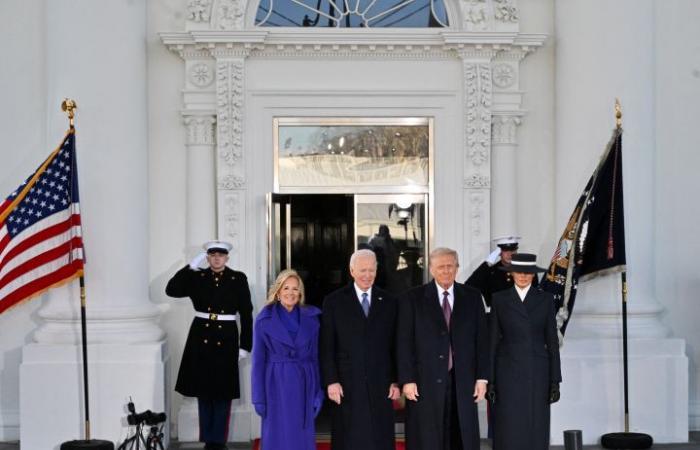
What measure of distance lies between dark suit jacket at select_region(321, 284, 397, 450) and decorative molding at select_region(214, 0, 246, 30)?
4125 millimetres

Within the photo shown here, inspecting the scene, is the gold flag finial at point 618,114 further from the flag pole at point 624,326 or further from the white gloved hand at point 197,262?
the white gloved hand at point 197,262

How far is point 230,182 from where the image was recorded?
11609mm

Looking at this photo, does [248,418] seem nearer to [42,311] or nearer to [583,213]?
[42,311]

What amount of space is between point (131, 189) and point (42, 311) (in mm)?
1438

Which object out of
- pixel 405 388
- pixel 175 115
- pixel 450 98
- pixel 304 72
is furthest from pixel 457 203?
pixel 405 388

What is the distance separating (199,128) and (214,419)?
9.60 feet

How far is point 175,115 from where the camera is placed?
38.5ft

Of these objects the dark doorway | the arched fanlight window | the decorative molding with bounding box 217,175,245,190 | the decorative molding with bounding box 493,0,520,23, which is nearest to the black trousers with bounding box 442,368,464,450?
the dark doorway

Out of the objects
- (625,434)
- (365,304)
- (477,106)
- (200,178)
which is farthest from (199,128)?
(625,434)

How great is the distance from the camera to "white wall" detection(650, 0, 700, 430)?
11.8 m

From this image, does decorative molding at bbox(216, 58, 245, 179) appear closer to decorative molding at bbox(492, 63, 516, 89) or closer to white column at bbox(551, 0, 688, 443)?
decorative molding at bbox(492, 63, 516, 89)

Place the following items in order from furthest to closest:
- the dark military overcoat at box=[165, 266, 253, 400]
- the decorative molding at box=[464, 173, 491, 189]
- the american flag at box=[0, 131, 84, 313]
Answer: the decorative molding at box=[464, 173, 491, 189] → the dark military overcoat at box=[165, 266, 253, 400] → the american flag at box=[0, 131, 84, 313]

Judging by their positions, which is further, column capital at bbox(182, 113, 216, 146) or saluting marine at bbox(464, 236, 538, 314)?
column capital at bbox(182, 113, 216, 146)

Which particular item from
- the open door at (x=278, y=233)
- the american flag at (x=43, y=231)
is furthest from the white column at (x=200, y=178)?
the american flag at (x=43, y=231)
